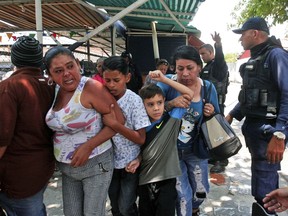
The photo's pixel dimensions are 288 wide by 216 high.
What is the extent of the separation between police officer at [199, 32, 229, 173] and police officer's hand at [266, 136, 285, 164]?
5.90ft

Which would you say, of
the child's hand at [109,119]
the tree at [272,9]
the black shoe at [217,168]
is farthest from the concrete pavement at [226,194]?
the tree at [272,9]

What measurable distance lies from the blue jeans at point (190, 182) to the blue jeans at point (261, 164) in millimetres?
462

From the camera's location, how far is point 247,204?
330cm

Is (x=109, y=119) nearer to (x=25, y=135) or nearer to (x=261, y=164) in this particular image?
(x=25, y=135)

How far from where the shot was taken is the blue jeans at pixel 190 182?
2367 mm

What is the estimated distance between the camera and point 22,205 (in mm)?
1786

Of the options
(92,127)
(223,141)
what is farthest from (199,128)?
(92,127)

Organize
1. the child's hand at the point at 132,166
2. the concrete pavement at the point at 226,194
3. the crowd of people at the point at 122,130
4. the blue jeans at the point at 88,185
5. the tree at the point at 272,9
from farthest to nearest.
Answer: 1. the tree at the point at 272,9
2. the concrete pavement at the point at 226,194
3. the child's hand at the point at 132,166
4. the blue jeans at the point at 88,185
5. the crowd of people at the point at 122,130

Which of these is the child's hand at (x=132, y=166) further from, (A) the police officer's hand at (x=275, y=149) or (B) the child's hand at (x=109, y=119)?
(A) the police officer's hand at (x=275, y=149)

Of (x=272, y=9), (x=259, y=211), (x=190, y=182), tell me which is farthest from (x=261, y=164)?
(x=272, y=9)

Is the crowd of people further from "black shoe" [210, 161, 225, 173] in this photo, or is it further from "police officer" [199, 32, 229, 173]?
"black shoe" [210, 161, 225, 173]

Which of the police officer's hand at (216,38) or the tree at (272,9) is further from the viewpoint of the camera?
the tree at (272,9)

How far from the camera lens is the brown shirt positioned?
1597 millimetres

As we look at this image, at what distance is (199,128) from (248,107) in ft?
1.88
